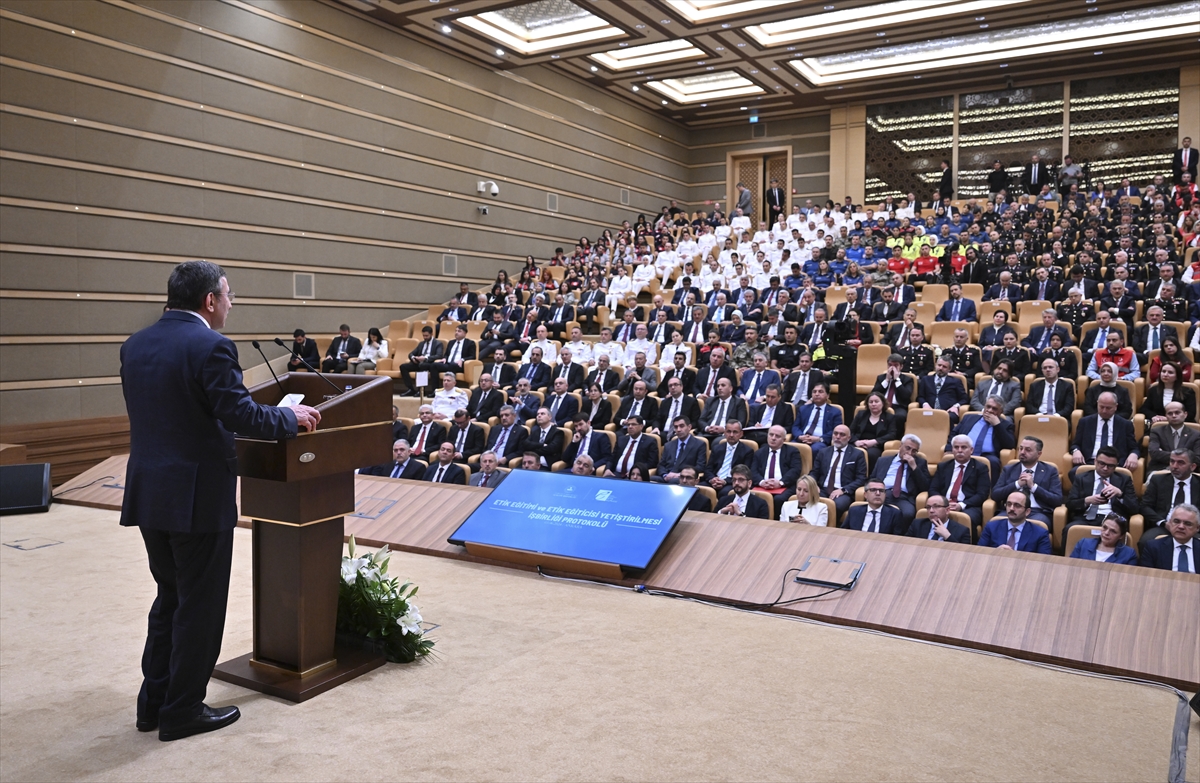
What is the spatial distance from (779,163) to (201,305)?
14.3 metres

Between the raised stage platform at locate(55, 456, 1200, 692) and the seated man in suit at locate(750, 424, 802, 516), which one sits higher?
the seated man in suit at locate(750, 424, 802, 516)

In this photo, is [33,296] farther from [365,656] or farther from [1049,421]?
[1049,421]

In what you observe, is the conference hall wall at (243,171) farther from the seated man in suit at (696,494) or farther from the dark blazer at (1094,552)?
the dark blazer at (1094,552)

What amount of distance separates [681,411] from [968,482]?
7.06ft

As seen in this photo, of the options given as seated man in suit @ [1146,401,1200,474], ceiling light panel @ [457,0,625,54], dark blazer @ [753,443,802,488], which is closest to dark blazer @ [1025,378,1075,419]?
seated man in suit @ [1146,401,1200,474]

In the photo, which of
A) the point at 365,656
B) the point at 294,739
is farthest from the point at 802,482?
the point at 294,739

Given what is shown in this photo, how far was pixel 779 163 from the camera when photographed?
15.2 meters

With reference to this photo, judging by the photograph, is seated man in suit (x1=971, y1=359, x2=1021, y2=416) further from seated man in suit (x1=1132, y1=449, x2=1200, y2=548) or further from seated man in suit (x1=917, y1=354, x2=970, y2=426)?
seated man in suit (x1=1132, y1=449, x2=1200, y2=548)

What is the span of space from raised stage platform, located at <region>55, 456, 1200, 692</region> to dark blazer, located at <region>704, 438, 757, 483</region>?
170 centimetres

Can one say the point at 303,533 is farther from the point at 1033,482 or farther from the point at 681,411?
the point at 681,411

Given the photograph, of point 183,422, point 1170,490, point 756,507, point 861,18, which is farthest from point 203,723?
point 861,18

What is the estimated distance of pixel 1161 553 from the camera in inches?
139

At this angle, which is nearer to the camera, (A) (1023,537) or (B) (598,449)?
(A) (1023,537)

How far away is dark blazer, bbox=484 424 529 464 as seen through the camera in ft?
20.1
